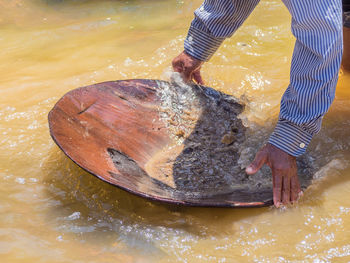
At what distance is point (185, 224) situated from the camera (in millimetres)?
1646

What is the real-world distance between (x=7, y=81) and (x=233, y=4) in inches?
63.6

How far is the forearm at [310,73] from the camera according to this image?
1.49 meters

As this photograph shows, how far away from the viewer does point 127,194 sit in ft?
5.85

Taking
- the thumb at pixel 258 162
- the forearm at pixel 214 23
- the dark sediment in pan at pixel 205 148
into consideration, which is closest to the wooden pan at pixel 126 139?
the dark sediment in pan at pixel 205 148

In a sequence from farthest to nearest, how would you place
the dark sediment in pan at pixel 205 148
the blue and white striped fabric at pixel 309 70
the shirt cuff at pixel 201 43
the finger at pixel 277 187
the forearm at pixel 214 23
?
the shirt cuff at pixel 201 43 → the forearm at pixel 214 23 → the dark sediment in pan at pixel 205 148 → the finger at pixel 277 187 → the blue and white striped fabric at pixel 309 70

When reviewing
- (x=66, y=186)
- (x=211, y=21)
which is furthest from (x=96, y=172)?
(x=211, y=21)

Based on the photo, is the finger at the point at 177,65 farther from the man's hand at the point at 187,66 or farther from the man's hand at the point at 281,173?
the man's hand at the point at 281,173

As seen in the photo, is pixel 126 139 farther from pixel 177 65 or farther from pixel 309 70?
pixel 309 70

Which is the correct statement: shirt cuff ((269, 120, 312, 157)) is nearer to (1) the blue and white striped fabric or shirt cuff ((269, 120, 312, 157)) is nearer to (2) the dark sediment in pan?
(1) the blue and white striped fabric

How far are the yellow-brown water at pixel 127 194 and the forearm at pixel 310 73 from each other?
324 millimetres

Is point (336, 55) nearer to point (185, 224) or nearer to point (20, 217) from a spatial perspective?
point (185, 224)

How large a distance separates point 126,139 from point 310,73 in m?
0.98

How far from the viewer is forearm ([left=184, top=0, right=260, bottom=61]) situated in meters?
2.18

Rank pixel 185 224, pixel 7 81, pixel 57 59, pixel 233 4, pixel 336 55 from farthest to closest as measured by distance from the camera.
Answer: pixel 57 59 < pixel 7 81 < pixel 233 4 < pixel 185 224 < pixel 336 55
